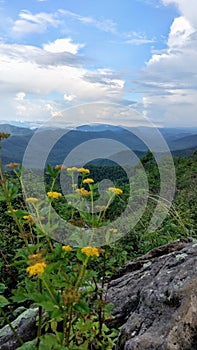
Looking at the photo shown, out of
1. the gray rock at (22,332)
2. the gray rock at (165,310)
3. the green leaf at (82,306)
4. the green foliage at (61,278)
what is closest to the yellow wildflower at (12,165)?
the green foliage at (61,278)

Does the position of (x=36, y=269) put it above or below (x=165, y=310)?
above

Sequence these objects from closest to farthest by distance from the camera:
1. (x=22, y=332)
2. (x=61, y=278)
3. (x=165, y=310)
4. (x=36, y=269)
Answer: (x=36, y=269)
(x=61, y=278)
(x=165, y=310)
(x=22, y=332)

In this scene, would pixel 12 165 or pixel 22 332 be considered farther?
pixel 22 332

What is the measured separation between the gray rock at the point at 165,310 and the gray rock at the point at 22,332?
0.69 metres

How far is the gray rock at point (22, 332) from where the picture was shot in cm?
307

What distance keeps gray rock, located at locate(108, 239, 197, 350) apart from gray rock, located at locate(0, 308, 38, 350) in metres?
0.69

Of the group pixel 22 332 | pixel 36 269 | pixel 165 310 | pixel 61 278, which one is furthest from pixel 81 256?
pixel 22 332

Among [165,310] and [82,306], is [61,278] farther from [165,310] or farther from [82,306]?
[165,310]

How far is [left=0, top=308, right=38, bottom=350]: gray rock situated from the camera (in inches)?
121

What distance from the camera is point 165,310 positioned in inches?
93.8

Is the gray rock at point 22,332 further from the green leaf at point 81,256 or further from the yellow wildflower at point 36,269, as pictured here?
the yellow wildflower at point 36,269

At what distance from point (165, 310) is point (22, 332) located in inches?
53.6

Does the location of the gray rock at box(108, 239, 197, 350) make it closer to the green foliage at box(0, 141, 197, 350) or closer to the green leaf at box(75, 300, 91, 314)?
the green foliage at box(0, 141, 197, 350)

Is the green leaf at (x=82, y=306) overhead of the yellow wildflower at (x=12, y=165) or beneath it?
beneath
